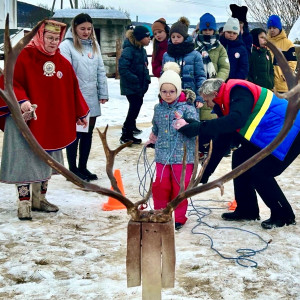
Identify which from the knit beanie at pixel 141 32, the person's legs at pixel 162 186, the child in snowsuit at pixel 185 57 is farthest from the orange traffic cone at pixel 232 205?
the knit beanie at pixel 141 32

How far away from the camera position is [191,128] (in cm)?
417

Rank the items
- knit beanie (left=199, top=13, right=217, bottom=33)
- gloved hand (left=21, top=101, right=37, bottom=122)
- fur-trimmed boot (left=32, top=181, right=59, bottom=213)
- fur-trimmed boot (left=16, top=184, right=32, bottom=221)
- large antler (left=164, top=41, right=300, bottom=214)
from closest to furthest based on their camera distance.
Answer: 1. large antler (left=164, top=41, right=300, bottom=214)
2. gloved hand (left=21, top=101, right=37, bottom=122)
3. fur-trimmed boot (left=16, top=184, right=32, bottom=221)
4. fur-trimmed boot (left=32, top=181, right=59, bottom=213)
5. knit beanie (left=199, top=13, right=217, bottom=33)

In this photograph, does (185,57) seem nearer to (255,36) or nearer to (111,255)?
(255,36)

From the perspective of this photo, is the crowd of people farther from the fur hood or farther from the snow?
the fur hood

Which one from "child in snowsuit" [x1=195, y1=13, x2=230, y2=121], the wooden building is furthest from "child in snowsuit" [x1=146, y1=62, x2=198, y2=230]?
the wooden building

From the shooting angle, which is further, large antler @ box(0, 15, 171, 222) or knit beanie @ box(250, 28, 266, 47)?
knit beanie @ box(250, 28, 266, 47)

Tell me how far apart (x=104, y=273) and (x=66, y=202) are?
1741 millimetres

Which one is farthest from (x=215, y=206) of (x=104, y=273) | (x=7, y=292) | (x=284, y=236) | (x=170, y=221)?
(x=170, y=221)

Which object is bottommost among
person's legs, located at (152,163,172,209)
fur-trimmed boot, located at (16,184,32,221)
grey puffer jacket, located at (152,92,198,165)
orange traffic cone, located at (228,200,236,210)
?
orange traffic cone, located at (228,200,236,210)

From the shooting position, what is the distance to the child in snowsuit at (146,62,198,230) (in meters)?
4.30

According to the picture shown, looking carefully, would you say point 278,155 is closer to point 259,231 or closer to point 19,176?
point 259,231

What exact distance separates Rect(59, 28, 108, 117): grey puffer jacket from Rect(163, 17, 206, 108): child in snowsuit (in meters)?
0.82

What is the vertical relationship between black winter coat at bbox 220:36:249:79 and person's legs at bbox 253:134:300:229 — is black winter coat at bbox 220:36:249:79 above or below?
above

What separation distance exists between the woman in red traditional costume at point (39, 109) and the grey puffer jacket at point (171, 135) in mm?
876
